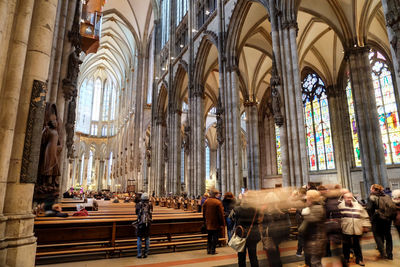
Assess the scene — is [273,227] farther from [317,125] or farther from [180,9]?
[180,9]

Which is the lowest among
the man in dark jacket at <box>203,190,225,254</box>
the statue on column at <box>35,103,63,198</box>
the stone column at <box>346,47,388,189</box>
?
the man in dark jacket at <box>203,190,225,254</box>

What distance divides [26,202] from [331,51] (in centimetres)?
2111

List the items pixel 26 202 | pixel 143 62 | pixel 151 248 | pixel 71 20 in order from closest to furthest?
pixel 26 202 < pixel 151 248 < pixel 71 20 < pixel 143 62

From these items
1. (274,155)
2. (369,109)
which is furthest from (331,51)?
(274,155)

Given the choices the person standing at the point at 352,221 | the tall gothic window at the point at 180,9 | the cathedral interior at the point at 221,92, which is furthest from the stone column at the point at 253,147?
the person standing at the point at 352,221

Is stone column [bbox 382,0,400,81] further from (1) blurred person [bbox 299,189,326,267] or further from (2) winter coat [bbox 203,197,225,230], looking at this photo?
(2) winter coat [bbox 203,197,225,230]

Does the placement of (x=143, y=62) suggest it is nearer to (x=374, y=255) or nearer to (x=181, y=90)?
(x=181, y=90)

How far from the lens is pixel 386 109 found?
1580 centimetres

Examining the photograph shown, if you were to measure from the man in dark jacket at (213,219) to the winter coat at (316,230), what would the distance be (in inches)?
88.0

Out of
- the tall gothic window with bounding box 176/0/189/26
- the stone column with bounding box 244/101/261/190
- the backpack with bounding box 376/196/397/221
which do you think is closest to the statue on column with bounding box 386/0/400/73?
the backpack with bounding box 376/196/397/221

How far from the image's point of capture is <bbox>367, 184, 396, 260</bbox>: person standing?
4621 millimetres

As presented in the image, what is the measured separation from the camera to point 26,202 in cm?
360

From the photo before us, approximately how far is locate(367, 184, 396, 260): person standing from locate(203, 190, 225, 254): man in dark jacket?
2.88 metres

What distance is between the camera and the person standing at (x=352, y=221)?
3.99 meters
